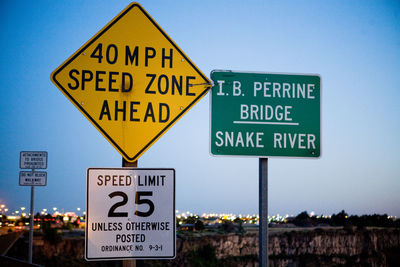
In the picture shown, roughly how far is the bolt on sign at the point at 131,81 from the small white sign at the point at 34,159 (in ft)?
33.0

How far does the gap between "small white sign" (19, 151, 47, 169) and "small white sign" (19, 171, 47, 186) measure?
0.19m

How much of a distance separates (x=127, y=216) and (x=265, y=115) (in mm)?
1880

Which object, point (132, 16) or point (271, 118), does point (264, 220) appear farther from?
point (132, 16)

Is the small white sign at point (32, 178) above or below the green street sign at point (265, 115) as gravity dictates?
below

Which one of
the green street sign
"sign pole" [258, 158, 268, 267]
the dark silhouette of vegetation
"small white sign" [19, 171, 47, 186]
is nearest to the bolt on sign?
the green street sign

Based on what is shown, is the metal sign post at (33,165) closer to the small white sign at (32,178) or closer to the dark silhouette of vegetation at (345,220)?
the small white sign at (32,178)

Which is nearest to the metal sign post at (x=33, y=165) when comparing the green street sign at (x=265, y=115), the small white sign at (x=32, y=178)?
the small white sign at (x=32, y=178)

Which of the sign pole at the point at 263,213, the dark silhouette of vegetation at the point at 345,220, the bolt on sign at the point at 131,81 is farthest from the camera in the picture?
the dark silhouette of vegetation at the point at 345,220

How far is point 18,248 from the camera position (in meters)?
24.4

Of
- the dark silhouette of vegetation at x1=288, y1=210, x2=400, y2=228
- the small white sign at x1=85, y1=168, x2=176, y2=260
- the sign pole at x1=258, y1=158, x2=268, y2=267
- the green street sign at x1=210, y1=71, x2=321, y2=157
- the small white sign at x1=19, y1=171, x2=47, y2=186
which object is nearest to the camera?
the small white sign at x1=85, y1=168, x2=176, y2=260

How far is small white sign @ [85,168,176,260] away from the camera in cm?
370

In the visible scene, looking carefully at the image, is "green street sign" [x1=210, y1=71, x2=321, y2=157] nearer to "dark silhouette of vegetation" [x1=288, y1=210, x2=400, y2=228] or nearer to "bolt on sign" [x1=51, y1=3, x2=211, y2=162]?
"bolt on sign" [x1=51, y1=3, x2=211, y2=162]

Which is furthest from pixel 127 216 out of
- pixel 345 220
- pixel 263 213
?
pixel 345 220

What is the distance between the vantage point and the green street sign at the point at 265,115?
188 inches
